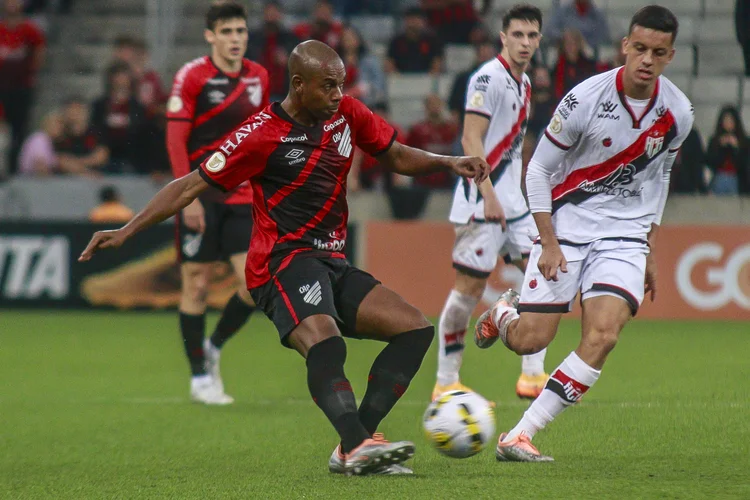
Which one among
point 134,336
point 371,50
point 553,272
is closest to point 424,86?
point 371,50

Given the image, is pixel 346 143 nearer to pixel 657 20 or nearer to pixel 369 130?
pixel 369 130

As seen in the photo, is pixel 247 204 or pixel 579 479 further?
pixel 247 204

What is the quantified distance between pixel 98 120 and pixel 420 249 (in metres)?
4.94

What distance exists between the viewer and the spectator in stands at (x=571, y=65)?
10.9 meters

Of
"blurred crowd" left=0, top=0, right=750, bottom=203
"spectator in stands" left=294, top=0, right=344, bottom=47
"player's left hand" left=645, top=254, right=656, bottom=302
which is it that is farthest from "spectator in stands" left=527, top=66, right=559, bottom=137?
"player's left hand" left=645, top=254, right=656, bottom=302

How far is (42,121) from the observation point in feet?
57.4

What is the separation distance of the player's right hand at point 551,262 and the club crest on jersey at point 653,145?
647 mm

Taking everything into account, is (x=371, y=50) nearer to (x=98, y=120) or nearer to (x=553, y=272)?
(x=98, y=120)

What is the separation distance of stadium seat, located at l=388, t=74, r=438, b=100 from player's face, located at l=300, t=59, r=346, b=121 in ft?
33.8

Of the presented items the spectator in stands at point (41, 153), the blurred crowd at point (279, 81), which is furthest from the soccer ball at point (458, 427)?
the spectator in stands at point (41, 153)

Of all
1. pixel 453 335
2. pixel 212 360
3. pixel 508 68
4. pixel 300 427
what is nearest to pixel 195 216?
pixel 212 360

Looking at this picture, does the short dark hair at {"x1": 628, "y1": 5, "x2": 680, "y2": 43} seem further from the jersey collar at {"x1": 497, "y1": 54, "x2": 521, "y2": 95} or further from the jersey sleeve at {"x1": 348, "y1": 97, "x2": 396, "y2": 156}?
the jersey collar at {"x1": 497, "y1": 54, "x2": 521, "y2": 95}

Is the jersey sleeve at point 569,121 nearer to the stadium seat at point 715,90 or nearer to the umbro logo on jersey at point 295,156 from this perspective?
the umbro logo on jersey at point 295,156

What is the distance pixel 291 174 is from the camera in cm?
550
